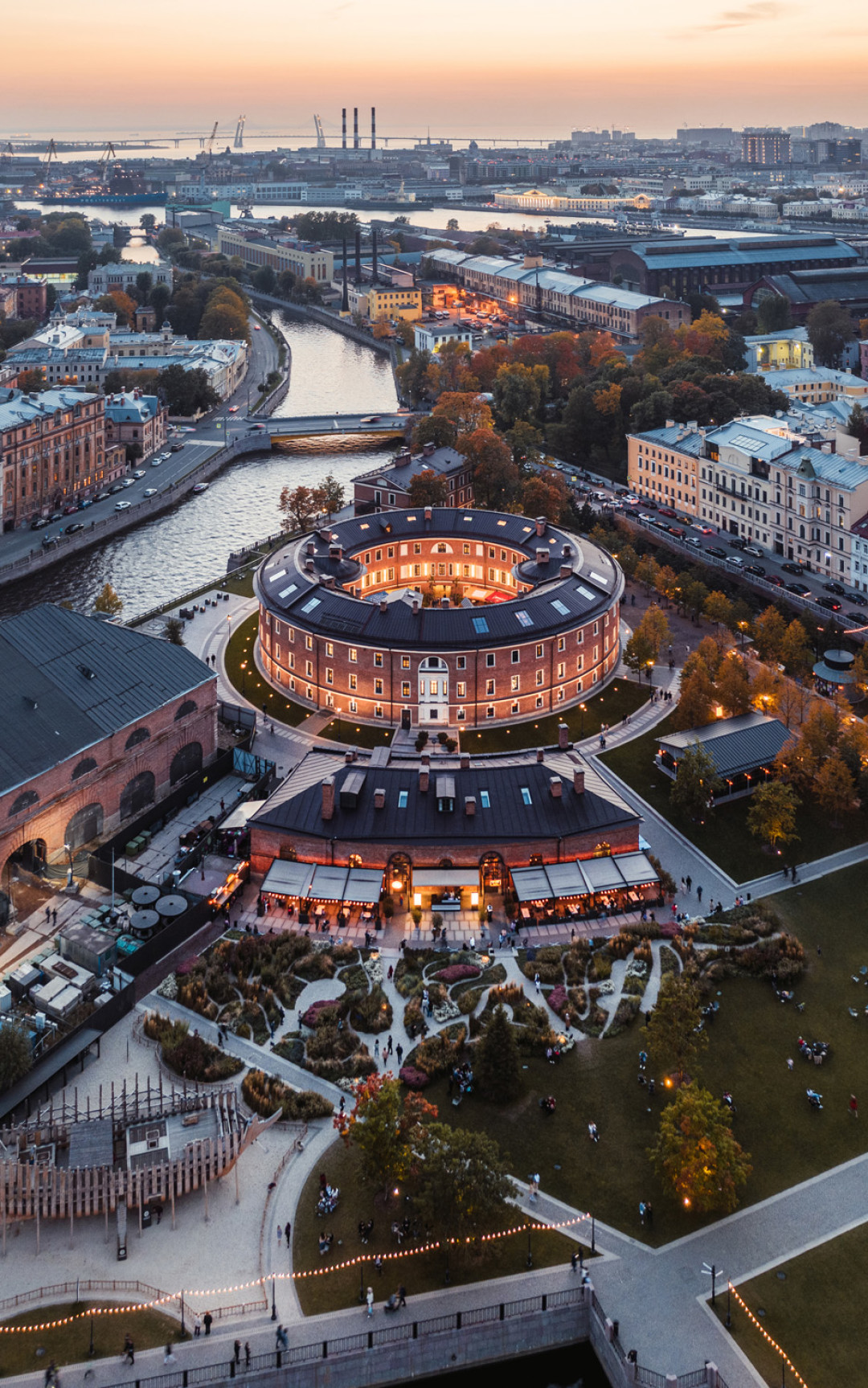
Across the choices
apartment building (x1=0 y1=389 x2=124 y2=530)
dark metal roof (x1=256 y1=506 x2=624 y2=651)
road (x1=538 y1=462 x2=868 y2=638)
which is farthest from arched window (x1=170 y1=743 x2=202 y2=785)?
apartment building (x1=0 y1=389 x2=124 y2=530)

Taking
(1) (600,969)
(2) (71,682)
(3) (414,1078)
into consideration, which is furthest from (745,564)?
(3) (414,1078)

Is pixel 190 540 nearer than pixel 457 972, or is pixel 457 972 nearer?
pixel 457 972

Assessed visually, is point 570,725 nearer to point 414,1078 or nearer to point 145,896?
point 145,896

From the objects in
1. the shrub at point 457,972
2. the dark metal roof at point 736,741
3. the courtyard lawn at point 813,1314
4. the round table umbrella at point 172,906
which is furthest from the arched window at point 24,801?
the courtyard lawn at point 813,1314

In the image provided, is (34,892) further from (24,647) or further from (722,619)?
(722,619)

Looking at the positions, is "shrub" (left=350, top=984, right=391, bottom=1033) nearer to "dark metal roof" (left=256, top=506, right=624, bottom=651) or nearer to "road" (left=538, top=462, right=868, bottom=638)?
"dark metal roof" (left=256, top=506, right=624, bottom=651)

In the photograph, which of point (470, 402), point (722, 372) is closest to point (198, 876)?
point (470, 402)
